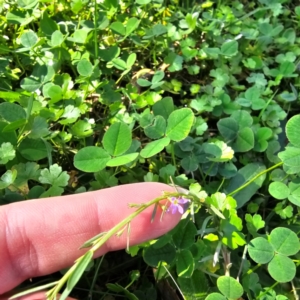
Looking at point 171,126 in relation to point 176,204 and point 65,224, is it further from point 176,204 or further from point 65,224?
point 65,224

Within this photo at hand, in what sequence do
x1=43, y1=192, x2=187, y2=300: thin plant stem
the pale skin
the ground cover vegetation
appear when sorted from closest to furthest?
x1=43, y1=192, x2=187, y2=300: thin plant stem
the pale skin
the ground cover vegetation

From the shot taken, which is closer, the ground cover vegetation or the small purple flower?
the small purple flower

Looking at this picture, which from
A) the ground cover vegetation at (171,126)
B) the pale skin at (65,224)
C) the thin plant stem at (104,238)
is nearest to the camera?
the thin plant stem at (104,238)

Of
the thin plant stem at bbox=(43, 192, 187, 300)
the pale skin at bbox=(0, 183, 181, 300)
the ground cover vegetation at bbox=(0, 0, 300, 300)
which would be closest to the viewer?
the thin plant stem at bbox=(43, 192, 187, 300)

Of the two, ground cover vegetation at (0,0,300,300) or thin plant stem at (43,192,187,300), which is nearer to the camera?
thin plant stem at (43,192,187,300)

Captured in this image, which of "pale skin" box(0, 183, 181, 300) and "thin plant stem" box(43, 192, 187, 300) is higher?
"thin plant stem" box(43, 192, 187, 300)

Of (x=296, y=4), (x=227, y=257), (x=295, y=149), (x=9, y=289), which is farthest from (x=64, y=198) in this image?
(x=296, y=4)
